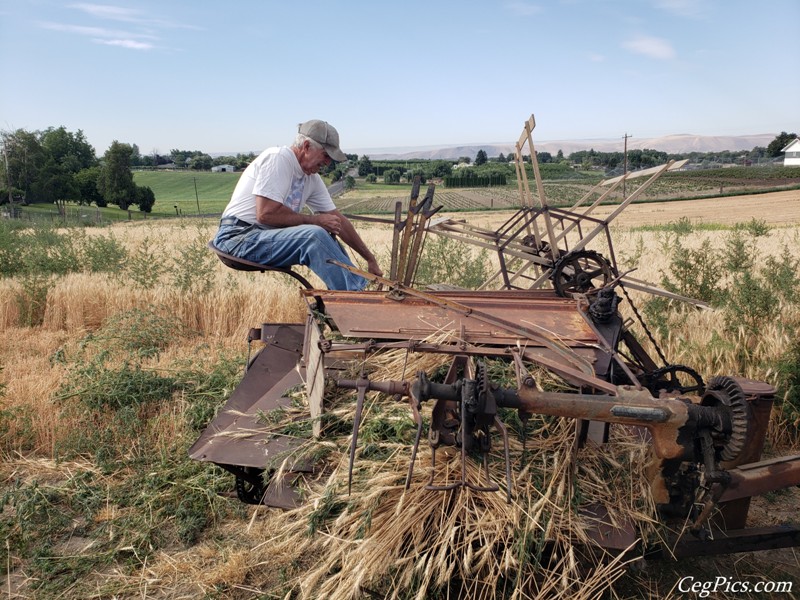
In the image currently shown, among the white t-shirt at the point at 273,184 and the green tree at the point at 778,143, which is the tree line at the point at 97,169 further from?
the white t-shirt at the point at 273,184

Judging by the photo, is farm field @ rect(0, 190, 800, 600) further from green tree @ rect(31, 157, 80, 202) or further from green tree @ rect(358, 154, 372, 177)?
green tree @ rect(358, 154, 372, 177)

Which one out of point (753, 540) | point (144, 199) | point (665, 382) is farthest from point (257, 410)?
point (144, 199)

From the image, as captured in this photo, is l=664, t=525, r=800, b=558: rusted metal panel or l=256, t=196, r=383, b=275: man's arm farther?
l=256, t=196, r=383, b=275: man's arm

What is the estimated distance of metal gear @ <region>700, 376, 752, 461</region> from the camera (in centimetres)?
228

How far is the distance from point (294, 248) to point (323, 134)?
3.15ft

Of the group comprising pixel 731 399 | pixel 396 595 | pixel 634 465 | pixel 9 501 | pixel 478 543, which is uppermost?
pixel 731 399

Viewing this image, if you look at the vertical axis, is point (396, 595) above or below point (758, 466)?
below

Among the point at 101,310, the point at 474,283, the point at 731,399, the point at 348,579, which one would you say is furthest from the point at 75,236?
the point at 731,399

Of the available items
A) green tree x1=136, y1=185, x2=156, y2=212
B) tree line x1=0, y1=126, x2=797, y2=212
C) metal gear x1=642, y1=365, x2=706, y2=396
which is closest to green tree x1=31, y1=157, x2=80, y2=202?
tree line x1=0, y1=126, x2=797, y2=212

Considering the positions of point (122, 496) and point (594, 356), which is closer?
point (594, 356)

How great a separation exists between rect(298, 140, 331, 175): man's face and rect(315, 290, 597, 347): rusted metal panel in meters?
1.41

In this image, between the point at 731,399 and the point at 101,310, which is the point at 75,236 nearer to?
the point at 101,310

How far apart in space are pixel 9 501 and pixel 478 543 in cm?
336

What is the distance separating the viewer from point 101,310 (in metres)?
7.98
